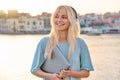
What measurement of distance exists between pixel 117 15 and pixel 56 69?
678cm

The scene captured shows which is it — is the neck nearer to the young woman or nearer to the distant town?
the young woman

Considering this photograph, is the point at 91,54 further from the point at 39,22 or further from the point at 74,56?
the point at 74,56

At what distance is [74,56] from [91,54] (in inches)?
495

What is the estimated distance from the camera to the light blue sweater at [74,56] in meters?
1.52

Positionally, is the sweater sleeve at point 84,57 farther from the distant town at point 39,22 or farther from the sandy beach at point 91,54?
the sandy beach at point 91,54

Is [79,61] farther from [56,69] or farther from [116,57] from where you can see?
[116,57]

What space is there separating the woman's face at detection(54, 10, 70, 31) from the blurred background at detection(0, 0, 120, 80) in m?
0.25

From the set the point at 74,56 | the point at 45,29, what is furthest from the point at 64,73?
the point at 45,29

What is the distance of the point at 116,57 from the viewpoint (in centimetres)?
1357

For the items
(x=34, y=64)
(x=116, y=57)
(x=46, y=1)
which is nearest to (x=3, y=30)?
(x=46, y=1)

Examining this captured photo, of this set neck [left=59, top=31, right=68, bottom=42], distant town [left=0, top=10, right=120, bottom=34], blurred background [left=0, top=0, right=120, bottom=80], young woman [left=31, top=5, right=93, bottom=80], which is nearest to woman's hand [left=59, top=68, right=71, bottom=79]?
young woman [left=31, top=5, right=93, bottom=80]

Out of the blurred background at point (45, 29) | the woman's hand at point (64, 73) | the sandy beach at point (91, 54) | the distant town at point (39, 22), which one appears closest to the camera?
the woman's hand at point (64, 73)

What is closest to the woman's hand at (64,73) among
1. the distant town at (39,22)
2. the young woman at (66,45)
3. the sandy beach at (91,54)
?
the young woman at (66,45)

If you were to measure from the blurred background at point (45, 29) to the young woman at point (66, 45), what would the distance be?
10.1 inches
